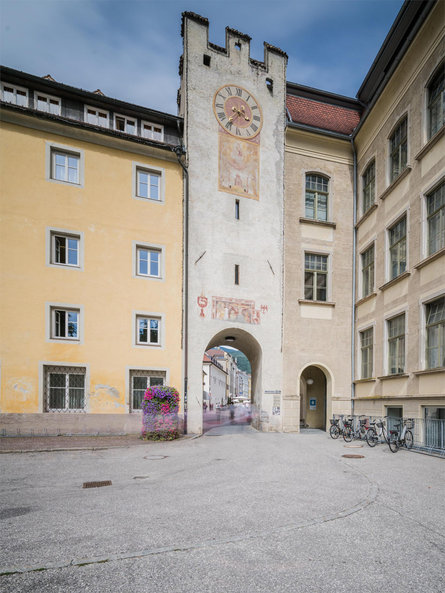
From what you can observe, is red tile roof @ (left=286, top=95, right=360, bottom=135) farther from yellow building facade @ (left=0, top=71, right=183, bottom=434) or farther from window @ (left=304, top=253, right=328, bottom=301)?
yellow building facade @ (left=0, top=71, right=183, bottom=434)

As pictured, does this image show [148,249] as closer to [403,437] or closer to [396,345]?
[396,345]

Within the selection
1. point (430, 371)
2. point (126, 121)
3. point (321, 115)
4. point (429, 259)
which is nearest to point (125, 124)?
point (126, 121)

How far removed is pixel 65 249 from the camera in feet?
58.0

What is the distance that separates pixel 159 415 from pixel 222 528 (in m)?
11.2

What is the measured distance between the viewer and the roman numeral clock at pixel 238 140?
20797 mm

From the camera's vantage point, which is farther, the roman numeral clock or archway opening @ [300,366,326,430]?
archway opening @ [300,366,326,430]

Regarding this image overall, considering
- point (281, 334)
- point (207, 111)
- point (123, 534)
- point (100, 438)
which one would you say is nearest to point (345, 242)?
point (281, 334)

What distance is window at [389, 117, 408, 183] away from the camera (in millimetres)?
17656

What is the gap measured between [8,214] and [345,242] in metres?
16.2

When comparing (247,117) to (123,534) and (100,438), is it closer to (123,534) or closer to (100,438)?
(100,438)

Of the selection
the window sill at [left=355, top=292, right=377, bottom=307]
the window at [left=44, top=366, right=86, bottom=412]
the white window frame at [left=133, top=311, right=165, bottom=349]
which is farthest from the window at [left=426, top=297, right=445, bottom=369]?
the window at [left=44, top=366, right=86, bottom=412]

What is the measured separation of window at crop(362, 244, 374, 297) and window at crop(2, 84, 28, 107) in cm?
1719

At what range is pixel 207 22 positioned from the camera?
20.9 m

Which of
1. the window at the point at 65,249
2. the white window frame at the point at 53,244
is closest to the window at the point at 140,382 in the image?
the white window frame at the point at 53,244
